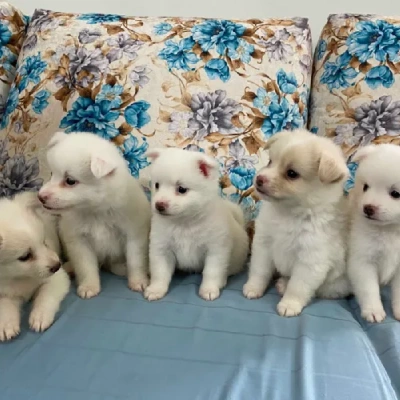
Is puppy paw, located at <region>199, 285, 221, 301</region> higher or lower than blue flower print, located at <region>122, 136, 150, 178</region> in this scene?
lower

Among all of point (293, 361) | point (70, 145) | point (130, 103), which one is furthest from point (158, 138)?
point (293, 361)

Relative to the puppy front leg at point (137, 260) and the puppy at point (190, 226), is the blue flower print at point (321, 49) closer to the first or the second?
the puppy at point (190, 226)

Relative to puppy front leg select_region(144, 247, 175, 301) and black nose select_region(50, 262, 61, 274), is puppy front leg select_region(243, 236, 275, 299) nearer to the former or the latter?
puppy front leg select_region(144, 247, 175, 301)

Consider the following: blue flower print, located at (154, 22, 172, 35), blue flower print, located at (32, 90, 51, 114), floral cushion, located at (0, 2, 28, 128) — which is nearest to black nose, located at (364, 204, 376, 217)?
blue flower print, located at (154, 22, 172, 35)

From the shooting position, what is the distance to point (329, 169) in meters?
1.38

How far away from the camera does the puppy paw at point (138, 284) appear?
163 cm

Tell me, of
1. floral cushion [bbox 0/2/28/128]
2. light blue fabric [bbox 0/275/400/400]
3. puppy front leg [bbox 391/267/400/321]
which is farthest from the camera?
floral cushion [bbox 0/2/28/128]

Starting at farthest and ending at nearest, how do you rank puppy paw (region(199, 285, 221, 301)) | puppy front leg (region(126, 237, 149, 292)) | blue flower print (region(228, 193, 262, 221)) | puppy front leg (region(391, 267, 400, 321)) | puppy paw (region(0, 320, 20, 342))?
blue flower print (region(228, 193, 262, 221)), puppy front leg (region(126, 237, 149, 292)), puppy paw (region(199, 285, 221, 301)), puppy front leg (region(391, 267, 400, 321)), puppy paw (region(0, 320, 20, 342))

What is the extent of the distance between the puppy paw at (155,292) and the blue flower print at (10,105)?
3.10 feet

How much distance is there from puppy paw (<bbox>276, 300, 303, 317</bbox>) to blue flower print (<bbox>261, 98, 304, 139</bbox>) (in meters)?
0.69

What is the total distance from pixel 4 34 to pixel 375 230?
1.68m

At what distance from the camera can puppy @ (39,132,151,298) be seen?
155 cm

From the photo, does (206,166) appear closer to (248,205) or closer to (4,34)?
(248,205)

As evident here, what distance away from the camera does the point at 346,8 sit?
2330 mm
